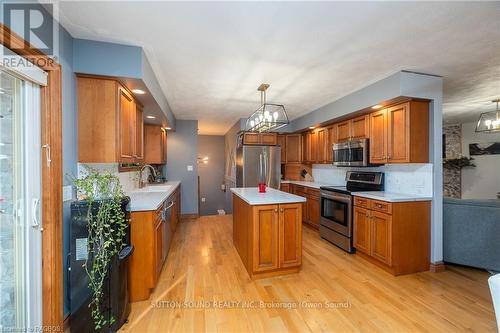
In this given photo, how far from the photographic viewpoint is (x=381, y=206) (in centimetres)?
285

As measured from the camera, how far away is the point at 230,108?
4395 millimetres

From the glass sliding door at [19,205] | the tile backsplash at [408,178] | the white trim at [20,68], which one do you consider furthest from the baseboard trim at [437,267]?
the white trim at [20,68]

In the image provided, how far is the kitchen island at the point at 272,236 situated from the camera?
2576 millimetres

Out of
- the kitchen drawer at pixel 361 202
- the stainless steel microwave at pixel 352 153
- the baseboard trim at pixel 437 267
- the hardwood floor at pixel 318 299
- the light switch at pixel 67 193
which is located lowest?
the hardwood floor at pixel 318 299

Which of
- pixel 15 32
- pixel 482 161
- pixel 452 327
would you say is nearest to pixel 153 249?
pixel 15 32

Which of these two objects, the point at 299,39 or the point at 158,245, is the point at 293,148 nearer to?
the point at 299,39

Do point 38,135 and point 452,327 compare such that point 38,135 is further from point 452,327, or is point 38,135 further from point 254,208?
point 452,327

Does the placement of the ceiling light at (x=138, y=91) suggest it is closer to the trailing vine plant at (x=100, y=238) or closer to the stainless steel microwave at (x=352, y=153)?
the trailing vine plant at (x=100, y=238)

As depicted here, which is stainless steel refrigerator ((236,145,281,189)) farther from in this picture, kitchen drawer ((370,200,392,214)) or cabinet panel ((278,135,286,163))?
kitchen drawer ((370,200,392,214))

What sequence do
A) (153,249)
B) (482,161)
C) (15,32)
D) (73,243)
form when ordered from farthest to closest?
(482,161), (153,249), (73,243), (15,32)

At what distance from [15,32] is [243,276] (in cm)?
287

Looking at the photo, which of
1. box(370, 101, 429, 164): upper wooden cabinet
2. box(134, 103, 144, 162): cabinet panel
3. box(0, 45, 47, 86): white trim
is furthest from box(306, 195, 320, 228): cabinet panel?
box(0, 45, 47, 86): white trim

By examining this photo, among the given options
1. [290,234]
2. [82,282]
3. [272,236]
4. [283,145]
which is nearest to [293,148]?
[283,145]

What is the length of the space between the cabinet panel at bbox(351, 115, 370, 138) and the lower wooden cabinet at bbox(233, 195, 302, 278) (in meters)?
1.76
